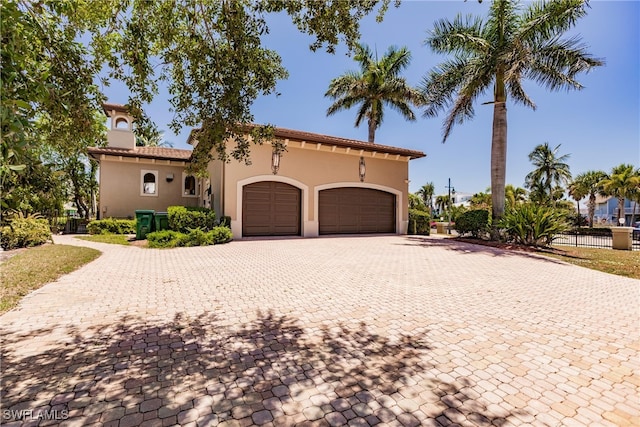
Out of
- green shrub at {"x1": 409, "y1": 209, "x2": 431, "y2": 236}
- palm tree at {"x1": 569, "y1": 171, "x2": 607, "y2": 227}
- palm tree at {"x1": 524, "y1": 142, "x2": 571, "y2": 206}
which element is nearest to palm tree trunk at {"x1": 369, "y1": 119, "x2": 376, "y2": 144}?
green shrub at {"x1": 409, "y1": 209, "x2": 431, "y2": 236}

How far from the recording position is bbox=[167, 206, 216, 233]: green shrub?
40.9ft

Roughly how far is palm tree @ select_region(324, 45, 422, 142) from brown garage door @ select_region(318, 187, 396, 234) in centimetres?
741

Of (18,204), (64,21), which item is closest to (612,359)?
(18,204)

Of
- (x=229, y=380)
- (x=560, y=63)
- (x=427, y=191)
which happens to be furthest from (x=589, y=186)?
(x=229, y=380)

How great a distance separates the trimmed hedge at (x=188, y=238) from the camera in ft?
37.2

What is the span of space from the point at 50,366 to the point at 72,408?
3.01ft

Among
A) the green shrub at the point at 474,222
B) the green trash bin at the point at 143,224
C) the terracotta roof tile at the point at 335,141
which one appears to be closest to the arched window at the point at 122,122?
the terracotta roof tile at the point at 335,141

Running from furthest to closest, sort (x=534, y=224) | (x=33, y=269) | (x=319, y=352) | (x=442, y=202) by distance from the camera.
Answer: (x=442, y=202), (x=534, y=224), (x=33, y=269), (x=319, y=352)

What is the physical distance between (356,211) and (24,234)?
14877 mm

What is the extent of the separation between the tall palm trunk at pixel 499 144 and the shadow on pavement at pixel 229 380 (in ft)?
46.6

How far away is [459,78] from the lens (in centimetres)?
1514

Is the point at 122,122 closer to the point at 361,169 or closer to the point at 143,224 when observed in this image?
the point at 143,224

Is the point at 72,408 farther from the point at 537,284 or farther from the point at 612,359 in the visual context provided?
the point at 537,284

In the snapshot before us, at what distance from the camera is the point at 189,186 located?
20.6 meters
